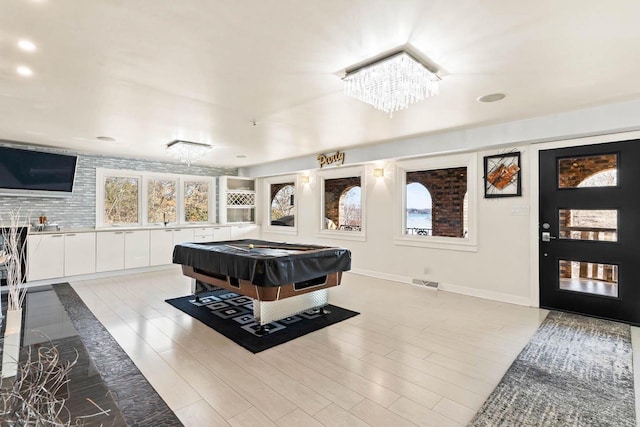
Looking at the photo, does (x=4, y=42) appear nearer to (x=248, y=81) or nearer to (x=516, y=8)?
(x=248, y=81)

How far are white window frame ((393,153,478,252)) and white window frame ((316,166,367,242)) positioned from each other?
738 mm

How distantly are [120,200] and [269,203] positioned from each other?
3421mm

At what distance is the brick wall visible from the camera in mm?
5629

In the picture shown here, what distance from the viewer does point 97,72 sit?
8.95ft

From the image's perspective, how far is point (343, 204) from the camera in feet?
23.5

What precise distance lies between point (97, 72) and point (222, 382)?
109 inches

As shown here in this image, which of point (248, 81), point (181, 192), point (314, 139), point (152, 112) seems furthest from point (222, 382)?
point (181, 192)

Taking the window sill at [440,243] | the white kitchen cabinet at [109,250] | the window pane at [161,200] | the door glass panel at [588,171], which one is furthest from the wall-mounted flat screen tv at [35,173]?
the door glass panel at [588,171]

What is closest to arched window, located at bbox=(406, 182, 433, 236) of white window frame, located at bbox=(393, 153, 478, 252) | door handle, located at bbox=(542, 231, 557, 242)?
white window frame, located at bbox=(393, 153, 478, 252)

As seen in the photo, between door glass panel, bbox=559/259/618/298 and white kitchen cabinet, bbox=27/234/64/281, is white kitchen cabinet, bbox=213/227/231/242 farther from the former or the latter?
door glass panel, bbox=559/259/618/298

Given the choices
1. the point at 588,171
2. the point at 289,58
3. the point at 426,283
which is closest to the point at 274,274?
the point at 289,58

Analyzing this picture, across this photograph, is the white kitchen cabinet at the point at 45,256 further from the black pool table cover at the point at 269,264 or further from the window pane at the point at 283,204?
the window pane at the point at 283,204

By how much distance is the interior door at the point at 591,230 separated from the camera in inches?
144

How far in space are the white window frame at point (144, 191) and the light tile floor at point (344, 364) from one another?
2.79 meters
